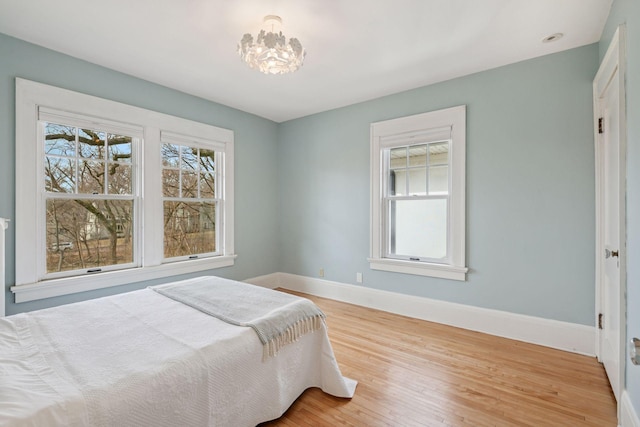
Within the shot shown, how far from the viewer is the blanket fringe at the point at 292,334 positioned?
5.36ft

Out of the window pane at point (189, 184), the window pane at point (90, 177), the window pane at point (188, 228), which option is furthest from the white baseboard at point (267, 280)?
the window pane at point (90, 177)

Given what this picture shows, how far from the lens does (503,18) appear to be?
2146 millimetres

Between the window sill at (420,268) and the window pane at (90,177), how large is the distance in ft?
9.86

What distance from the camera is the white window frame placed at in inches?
95.1

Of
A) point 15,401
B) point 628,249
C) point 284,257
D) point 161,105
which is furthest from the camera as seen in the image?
point 284,257

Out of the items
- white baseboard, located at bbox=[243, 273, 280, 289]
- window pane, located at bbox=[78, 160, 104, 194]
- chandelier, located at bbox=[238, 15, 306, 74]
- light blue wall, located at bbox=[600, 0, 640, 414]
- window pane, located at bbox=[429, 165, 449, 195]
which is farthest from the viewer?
white baseboard, located at bbox=[243, 273, 280, 289]

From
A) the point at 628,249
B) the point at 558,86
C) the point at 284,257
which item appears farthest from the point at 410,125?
the point at 284,257

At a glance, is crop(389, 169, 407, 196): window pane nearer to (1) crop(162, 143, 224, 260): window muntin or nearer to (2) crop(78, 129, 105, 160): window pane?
(1) crop(162, 143, 224, 260): window muntin

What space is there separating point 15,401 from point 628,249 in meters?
2.74

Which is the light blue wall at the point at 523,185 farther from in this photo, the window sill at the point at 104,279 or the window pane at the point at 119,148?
the window pane at the point at 119,148

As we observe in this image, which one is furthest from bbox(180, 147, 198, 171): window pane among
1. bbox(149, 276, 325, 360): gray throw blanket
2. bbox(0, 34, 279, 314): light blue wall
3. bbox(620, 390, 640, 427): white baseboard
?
bbox(620, 390, 640, 427): white baseboard

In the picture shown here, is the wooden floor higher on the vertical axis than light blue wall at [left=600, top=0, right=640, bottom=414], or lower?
lower

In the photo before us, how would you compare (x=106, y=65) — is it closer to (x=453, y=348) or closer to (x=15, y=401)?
(x=15, y=401)

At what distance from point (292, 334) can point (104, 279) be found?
2.17 m
